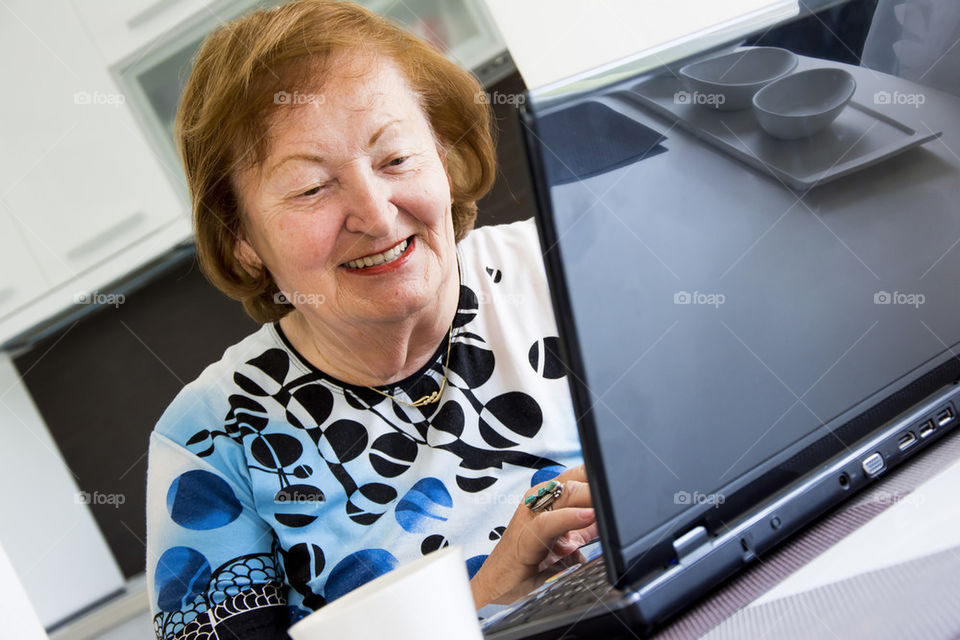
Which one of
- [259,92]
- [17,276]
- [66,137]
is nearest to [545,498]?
[259,92]

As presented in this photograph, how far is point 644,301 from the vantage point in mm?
469

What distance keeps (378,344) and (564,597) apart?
51 cm

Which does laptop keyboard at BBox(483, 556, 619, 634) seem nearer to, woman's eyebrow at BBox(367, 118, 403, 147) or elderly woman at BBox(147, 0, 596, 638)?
elderly woman at BBox(147, 0, 596, 638)

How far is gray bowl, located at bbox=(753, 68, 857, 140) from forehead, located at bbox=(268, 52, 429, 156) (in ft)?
1.78

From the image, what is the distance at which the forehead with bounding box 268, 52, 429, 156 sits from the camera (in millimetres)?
922

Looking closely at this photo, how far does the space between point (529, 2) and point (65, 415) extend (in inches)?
54.9

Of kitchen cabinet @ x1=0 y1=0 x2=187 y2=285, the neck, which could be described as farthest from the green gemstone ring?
kitchen cabinet @ x1=0 y1=0 x2=187 y2=285

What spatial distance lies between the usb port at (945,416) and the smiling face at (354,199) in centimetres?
58

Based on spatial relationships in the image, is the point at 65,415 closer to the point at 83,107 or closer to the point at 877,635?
the point at 83,107

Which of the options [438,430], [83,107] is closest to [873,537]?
[438,430]

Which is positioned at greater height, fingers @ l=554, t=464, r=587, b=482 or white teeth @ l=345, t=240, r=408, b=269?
white teeth @ l=345, t=240, r=408, b=269

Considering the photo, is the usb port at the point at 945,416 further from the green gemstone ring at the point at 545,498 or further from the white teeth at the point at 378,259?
the white teeth at the point at 378,259

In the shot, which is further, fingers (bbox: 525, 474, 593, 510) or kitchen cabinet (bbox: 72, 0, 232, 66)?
kitchen cabinet (bbox: 72, 0, 232, 66)

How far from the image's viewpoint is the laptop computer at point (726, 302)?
45cm
